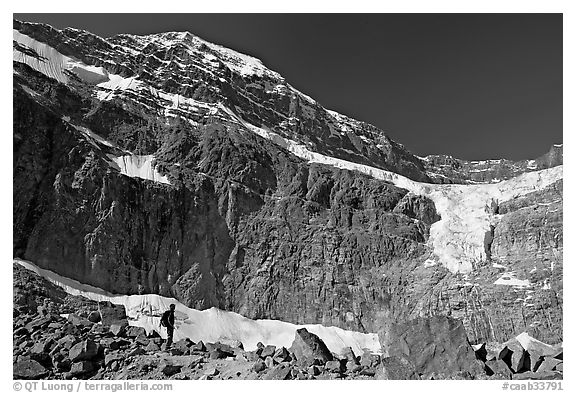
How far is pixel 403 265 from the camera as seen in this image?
92375mm

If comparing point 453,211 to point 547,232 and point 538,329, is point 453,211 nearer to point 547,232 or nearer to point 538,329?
point 547,232

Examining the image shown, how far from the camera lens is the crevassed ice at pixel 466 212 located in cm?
9012

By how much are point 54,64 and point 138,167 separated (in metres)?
61.8

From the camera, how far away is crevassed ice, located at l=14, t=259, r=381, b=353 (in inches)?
2790

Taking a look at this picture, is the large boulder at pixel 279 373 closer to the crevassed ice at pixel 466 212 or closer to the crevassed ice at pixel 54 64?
the crevassed ice at pixel 466 212

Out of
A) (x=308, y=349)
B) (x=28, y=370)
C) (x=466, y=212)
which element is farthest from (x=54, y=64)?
(x=308, y=349)

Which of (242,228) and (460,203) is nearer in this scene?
(242,228)

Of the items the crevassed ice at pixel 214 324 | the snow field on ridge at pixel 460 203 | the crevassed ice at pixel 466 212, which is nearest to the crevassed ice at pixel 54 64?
the snow field on ridge at pixel 460 203

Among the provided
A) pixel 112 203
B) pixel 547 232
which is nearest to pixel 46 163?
pixel 112 203

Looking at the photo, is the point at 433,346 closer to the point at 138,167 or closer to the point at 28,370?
the point at 28,370

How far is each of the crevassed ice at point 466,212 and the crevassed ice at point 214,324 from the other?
2013 cm

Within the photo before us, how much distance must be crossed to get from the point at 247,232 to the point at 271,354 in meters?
76.4

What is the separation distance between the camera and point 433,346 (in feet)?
49.8

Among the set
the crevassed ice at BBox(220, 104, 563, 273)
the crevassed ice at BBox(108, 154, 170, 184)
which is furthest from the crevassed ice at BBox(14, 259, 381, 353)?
the crevassed ice at BBox(108, 154, 170, 184)
